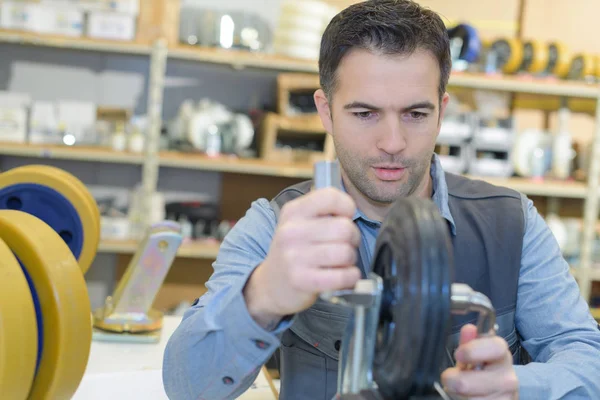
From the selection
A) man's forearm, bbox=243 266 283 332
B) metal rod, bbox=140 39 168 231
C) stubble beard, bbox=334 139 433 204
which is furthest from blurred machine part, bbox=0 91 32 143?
man's forearm, bbox=243 266 283 332

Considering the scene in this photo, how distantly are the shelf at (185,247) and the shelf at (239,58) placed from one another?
0.74m

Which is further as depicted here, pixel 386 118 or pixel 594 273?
pixel 594 273

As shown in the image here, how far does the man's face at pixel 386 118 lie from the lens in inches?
38.7

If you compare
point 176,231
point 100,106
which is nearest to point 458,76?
point 100,106

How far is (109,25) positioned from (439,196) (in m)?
1.96

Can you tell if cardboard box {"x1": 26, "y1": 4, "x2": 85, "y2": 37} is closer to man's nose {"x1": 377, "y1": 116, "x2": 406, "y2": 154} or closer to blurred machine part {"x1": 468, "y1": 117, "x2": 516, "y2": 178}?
blurred machine part {"x1": 468, "y1": 117, "x2": 516, "y2": 178}

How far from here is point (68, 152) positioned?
268 centimetres

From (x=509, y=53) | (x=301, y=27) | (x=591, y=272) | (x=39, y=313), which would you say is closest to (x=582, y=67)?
(x=509, y=53)

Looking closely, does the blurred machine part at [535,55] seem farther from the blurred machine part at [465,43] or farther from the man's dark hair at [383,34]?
the man's dark hair at [383,34]

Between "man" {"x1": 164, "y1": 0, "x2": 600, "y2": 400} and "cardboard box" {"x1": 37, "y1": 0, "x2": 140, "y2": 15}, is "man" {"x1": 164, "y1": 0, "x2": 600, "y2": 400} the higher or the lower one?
the lower one

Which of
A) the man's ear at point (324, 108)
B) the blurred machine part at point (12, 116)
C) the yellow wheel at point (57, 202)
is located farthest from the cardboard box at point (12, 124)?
the man's ear at point (324, 108)

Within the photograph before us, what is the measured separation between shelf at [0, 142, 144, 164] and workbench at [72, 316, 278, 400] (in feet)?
4.97

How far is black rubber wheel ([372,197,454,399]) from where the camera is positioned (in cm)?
54

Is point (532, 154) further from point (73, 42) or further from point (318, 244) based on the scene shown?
point (318, 244)
